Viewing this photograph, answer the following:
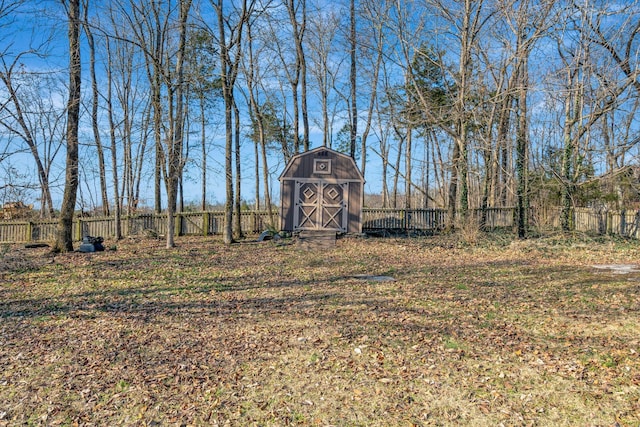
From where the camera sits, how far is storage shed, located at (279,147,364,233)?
15828 millimetres

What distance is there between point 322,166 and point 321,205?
1.48 metres

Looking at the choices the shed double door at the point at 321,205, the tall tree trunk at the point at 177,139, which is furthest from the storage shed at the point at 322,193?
the tall tree trunk at the point at 177,139

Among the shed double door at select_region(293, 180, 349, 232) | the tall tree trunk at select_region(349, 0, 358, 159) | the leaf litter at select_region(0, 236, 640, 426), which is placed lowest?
the leaf litter at select_region(0, 236, 640, 426)

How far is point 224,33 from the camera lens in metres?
14.0

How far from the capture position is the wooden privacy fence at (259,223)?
16531 millimetres

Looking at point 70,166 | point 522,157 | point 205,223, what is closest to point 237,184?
point 205,223

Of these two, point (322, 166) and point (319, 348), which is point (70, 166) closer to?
point (322, 166)

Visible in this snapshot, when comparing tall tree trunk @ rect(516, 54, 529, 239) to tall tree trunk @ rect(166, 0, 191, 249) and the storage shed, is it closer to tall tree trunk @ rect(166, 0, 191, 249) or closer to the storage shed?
the storage shed

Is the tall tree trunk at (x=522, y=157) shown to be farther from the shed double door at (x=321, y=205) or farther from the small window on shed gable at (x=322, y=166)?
the small window on shed gable at (x=322, y=166)

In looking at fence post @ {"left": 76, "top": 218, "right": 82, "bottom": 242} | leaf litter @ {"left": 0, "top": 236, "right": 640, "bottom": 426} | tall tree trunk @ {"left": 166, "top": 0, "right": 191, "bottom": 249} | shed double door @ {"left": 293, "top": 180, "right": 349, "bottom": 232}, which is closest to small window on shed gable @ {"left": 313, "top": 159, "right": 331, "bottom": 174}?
shed double door @ {"left": 293, "top": 180, "right": 349, "bottom": 232}

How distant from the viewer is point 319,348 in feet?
14.3

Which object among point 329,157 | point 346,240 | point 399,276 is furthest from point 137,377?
point 329,157

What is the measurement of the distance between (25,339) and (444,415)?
15.2ft

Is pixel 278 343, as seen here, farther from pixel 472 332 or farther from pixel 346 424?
pixel 472 332
